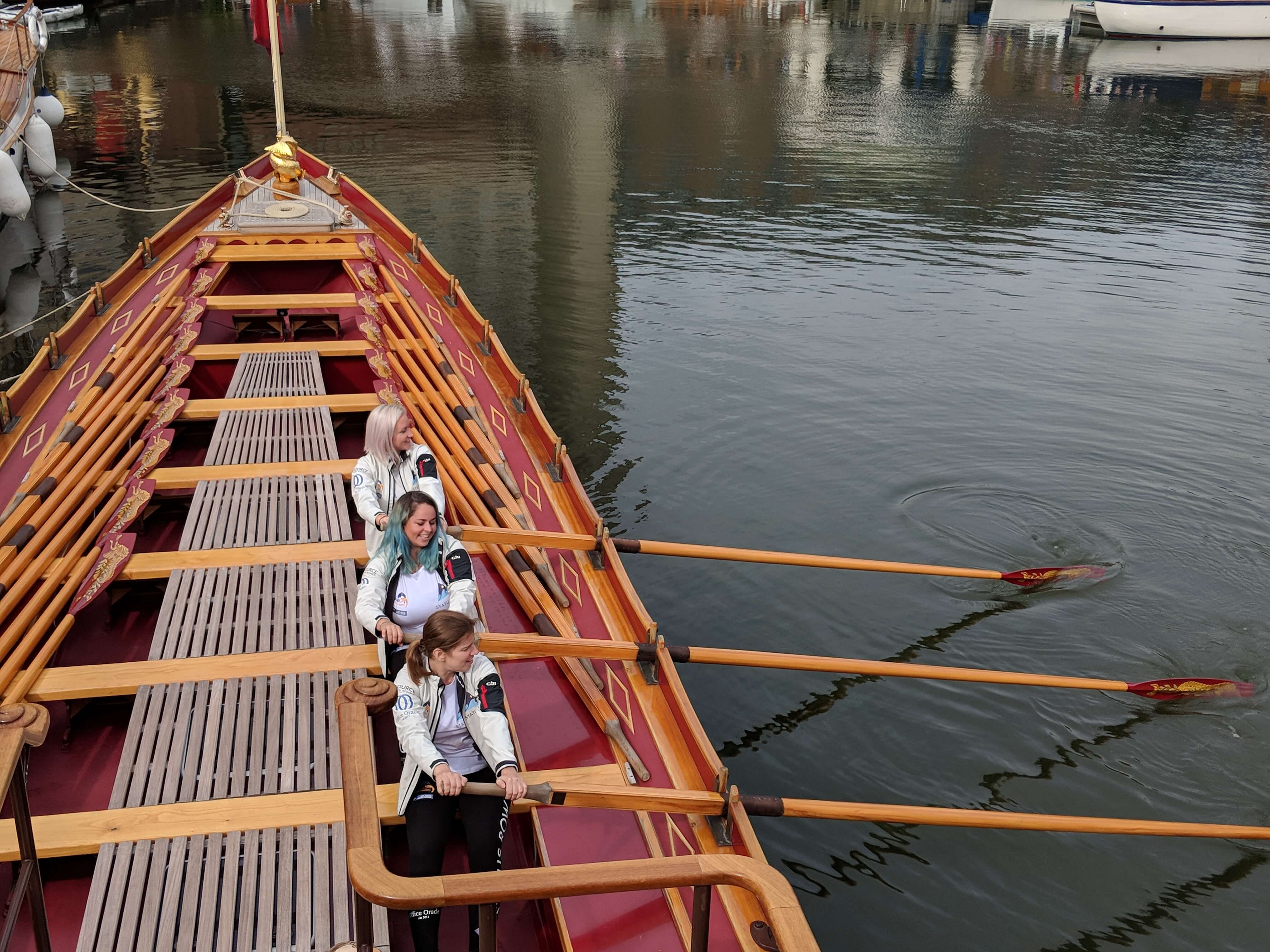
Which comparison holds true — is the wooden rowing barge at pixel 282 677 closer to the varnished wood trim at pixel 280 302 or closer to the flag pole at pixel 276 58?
the varnished wood trim at pixel 280 302

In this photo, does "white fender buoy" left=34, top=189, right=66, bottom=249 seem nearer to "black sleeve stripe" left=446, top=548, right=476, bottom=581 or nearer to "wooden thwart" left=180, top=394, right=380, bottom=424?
"wooden thwart" left=180, top=394, right=380, bottom=424

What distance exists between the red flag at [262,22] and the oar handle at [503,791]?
11.4 metres

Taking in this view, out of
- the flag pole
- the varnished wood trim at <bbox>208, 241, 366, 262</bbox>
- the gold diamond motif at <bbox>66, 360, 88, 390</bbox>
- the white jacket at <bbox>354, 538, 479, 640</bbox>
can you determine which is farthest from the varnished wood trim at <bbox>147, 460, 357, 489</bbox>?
the flag pole

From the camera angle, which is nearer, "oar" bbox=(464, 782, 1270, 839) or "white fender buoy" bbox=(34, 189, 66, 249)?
"oar" bbox=(464, 782, 1270, 839)

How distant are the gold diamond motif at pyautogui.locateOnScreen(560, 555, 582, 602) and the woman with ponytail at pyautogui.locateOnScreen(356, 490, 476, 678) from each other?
127cm

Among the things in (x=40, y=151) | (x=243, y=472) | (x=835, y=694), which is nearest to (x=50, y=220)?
(x=40, y=151)

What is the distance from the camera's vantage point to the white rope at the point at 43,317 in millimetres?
14039

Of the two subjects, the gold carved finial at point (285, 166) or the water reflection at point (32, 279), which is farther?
the water reflection at point (32, 279)

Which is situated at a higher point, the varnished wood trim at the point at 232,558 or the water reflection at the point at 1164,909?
the varnished wood trim at the point at 232,558

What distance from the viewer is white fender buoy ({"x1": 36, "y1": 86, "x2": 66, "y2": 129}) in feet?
78.1

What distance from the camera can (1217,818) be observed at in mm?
6500

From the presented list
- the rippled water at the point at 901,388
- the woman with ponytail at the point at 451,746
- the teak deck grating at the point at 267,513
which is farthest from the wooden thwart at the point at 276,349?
the woman with ponytail at the point at 451,746

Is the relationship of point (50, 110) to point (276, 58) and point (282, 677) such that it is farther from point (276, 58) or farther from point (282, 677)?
point (282, 677)

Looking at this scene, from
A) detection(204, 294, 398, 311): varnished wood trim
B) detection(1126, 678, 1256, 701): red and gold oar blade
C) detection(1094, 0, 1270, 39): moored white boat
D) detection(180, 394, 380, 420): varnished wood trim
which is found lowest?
detection(1126, 678, 1256, 701): red and gold oar blade
